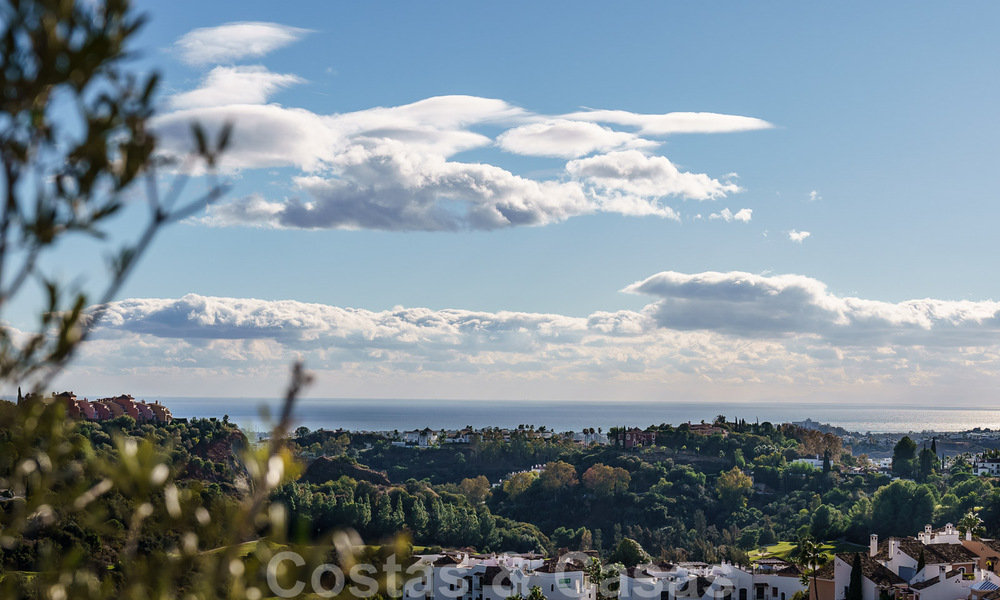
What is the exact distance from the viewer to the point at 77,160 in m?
2.72

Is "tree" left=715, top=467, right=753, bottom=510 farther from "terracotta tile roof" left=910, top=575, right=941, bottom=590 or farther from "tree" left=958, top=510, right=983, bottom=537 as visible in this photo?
"terracotta tile roof" left=910, top=575, right=941, bottom=590

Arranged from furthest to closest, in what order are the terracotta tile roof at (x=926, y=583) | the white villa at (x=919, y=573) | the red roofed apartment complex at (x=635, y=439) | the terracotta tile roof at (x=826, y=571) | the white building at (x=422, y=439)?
1. the white building at (x=422, y=439)
2. the red roofed apartment complex at (x=635, y=439)
3. the terracotta tile roof at (x=826, y=571)
4. the terracotta tile roof at (x=926, y=583)
5. the white villa at (x=919, y=573)

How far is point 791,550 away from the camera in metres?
57.0

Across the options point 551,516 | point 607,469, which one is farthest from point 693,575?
point 607,469

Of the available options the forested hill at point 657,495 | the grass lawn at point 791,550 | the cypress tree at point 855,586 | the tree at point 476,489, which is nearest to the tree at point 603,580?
the forested hill at point 657,495

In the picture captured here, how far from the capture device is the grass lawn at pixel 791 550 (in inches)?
2103

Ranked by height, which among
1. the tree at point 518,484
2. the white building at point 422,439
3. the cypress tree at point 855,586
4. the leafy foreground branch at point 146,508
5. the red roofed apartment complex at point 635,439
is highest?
the leafy foreground branch at point 146,508

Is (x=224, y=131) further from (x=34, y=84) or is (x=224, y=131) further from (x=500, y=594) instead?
(x=500, y=594)

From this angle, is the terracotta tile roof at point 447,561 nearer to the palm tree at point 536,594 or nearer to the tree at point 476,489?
the palm tree at point 536,594

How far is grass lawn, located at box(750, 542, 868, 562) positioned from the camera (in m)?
53.4

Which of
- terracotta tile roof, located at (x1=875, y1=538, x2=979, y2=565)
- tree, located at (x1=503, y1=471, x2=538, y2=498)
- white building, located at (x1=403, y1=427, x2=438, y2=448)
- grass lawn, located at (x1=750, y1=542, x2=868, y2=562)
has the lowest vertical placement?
grass lawn, located at (x1=750, y1=542, x2=868, y2=562)

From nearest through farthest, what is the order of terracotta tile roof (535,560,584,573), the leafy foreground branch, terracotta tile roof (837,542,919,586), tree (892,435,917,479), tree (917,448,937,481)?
1. the leafy foreground branch
2. terracotta tile roof (837,542,919,586)
3. terracotta tile roof (535,560,584,573)
4. tree (917,448,937,481)
5. tree (892,435,917,479)

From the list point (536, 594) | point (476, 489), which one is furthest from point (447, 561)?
point (476, 489)

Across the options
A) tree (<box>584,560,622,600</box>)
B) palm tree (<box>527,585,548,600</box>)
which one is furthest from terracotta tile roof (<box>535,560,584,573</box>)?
palm tree (<box>527,585,548,600</box>)
